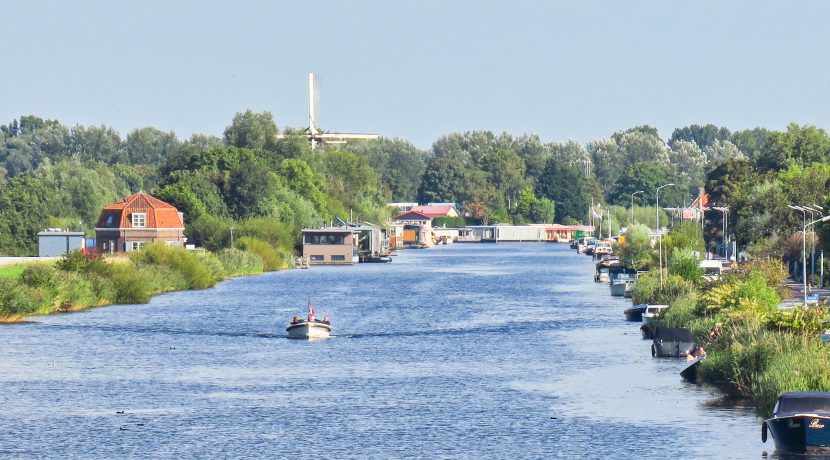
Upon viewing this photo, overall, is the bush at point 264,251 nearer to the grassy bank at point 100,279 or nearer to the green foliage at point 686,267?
the grassy bank at point 100,279

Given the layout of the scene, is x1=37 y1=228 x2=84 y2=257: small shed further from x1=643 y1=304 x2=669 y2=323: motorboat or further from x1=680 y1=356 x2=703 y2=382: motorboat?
x1=680 y1=356 x2=703 y2=382: motorboat

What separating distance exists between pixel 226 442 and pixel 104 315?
5692 cm

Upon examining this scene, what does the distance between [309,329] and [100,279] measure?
113 ft

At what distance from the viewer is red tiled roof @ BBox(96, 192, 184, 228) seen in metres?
168

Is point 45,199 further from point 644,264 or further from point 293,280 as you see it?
point 644,264

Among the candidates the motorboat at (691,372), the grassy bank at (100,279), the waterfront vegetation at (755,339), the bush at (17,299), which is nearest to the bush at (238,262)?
the grassy bank at (100,279)

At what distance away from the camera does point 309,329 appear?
9031 cm

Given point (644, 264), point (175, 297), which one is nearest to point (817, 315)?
point (175, 297)

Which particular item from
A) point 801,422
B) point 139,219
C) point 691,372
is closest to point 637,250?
point 139,219

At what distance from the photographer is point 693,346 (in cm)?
7681

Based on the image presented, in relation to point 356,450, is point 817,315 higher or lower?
higher

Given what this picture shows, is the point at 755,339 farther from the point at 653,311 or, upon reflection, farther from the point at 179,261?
the point at 179,261

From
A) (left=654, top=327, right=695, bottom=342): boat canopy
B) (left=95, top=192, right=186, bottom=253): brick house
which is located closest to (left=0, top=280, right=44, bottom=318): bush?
(left=654, top=327, right=695, bottom=342): boat canopy

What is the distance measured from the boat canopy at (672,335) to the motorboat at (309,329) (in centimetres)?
2263
